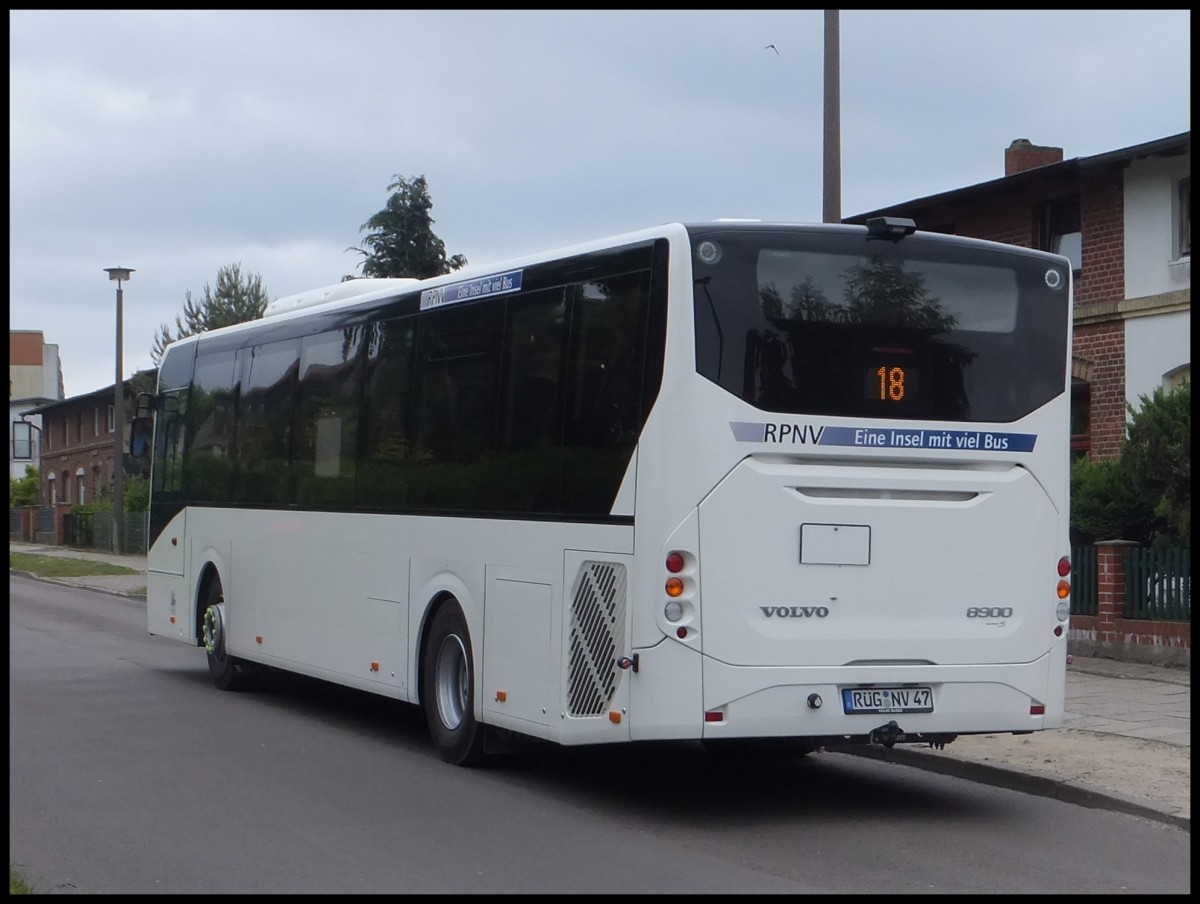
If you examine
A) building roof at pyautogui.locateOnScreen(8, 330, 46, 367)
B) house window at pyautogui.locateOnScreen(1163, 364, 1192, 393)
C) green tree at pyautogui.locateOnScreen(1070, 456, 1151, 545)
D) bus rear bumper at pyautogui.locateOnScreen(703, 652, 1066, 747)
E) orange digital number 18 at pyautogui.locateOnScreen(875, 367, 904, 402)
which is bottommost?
bus rear bumper at pyautogui.locateOnScreen(703, 652, 1066, 747)

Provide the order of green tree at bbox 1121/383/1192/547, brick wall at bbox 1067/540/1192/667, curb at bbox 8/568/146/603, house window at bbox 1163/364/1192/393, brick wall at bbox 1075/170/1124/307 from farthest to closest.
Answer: curb at bbox 8/568/146/603, brick wall at bbox 1075/170/1124/307, house window at bbox 1163/364/1192/393, green tree at bbox 1121/383/1192/547, brick wall at bbox 1067/540/1192/667

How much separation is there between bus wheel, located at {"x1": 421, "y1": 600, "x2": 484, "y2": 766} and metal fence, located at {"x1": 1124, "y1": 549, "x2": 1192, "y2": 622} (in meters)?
8.03

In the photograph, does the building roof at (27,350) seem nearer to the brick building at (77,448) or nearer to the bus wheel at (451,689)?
the brick building at (77,448)

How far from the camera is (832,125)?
15344 mm

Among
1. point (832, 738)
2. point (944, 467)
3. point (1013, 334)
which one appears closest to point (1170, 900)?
point (832, 738)

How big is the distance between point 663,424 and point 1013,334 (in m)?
2.26

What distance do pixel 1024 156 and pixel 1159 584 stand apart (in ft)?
44.9

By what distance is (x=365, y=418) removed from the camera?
12.5m

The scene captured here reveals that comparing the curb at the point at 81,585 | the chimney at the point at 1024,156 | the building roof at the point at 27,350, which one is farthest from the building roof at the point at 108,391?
the building roof at the point at 27,350

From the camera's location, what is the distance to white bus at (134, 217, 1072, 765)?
8922mm

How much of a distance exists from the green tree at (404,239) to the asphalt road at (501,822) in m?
40.6

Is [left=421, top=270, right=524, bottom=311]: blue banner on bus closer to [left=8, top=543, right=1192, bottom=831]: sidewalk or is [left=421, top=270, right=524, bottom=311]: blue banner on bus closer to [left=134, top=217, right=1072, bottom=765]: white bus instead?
[left=134, top=217, right=1072, bottom=765]: white bus

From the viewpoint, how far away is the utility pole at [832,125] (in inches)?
590

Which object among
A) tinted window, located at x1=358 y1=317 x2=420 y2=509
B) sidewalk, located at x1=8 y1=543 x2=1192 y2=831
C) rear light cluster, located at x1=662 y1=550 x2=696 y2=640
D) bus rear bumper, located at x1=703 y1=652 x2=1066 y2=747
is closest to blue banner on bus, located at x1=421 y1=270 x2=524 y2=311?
tinted window, located at x1=358 y1=317 x2=420 y2=509
